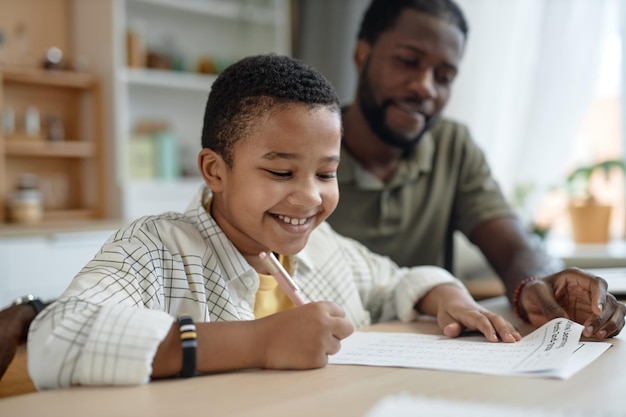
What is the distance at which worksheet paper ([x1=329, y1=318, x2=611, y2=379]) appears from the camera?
0.71 m

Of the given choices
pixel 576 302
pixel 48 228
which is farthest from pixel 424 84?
pixel 48 228

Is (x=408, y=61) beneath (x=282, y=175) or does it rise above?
above

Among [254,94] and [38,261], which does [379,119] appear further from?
[38,261]

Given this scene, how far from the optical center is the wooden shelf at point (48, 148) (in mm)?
2711

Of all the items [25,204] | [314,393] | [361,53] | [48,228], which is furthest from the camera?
[25,204]

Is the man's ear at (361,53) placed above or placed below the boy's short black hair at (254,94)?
above

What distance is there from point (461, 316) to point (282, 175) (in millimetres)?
328

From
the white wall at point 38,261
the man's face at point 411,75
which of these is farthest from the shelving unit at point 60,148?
the man's face at point 411,75

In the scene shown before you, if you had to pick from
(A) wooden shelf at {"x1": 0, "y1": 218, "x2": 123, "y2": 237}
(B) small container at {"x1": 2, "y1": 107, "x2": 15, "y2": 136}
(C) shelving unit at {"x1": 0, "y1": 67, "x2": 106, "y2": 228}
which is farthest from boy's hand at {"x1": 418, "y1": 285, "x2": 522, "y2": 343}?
(B) small container at {"x1": 2, "y1": 107, "x2": 15, "y2": 136}

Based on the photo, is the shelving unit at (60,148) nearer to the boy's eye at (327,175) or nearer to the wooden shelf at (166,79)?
the wooden shelf at (166,79)

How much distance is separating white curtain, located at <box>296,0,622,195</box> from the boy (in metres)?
1.83

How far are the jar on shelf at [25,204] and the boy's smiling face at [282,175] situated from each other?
6.69 feet

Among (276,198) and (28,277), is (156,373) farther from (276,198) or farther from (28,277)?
(28,277)

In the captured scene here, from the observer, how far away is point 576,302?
3.16ft
